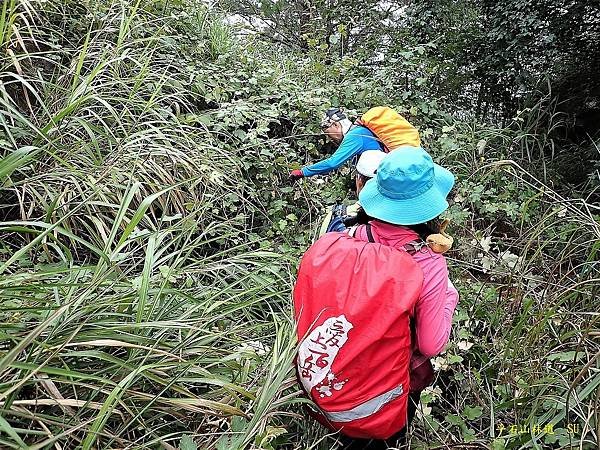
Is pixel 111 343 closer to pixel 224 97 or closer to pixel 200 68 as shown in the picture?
pixel 224 97

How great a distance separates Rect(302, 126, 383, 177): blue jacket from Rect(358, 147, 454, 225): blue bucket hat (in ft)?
5.60

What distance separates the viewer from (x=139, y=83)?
10.3 ft

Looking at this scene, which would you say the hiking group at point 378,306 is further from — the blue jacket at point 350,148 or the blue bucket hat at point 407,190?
the blue jacket at point 350,148

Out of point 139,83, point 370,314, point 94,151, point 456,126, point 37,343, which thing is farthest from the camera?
point 456,126

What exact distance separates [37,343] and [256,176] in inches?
91.8

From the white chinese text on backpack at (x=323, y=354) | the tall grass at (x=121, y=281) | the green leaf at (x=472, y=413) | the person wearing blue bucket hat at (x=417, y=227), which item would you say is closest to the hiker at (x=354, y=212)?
the person wearing blue bucket hat at (x=417, y=227)

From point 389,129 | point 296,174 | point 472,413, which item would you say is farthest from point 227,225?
point 472,413

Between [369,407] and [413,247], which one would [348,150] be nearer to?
[413,247]

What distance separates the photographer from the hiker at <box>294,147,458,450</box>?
4.88 ft

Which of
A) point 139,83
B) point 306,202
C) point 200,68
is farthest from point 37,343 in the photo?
point 200,68

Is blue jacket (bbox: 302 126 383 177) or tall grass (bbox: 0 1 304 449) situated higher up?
tall grass (bbox: 0 1 304 449)

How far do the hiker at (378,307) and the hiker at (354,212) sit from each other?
0.25m

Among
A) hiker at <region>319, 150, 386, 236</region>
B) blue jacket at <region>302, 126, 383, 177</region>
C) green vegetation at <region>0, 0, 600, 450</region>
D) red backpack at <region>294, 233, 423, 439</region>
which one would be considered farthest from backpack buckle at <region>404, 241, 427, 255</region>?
blue jacket at <region>302, 126, 383, 177</region>

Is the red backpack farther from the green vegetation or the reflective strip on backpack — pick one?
the green vegetation
